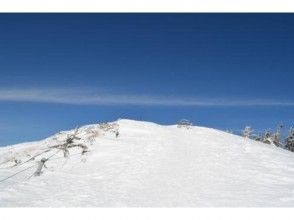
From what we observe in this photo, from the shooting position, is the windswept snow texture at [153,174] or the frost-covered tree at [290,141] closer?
the windswept snow texture at [153,174]

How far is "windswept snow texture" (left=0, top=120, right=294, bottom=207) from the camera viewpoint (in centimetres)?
1335

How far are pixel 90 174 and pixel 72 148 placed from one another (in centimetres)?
458

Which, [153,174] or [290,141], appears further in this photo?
[290,141]

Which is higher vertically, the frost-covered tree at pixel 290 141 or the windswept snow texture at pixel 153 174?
the frost-covered tree at pixel 290 141

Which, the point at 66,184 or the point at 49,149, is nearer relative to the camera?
the point at 66,184

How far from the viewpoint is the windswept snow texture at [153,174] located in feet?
43.8

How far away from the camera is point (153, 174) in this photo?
1741 cm

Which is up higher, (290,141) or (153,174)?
(290,141)
